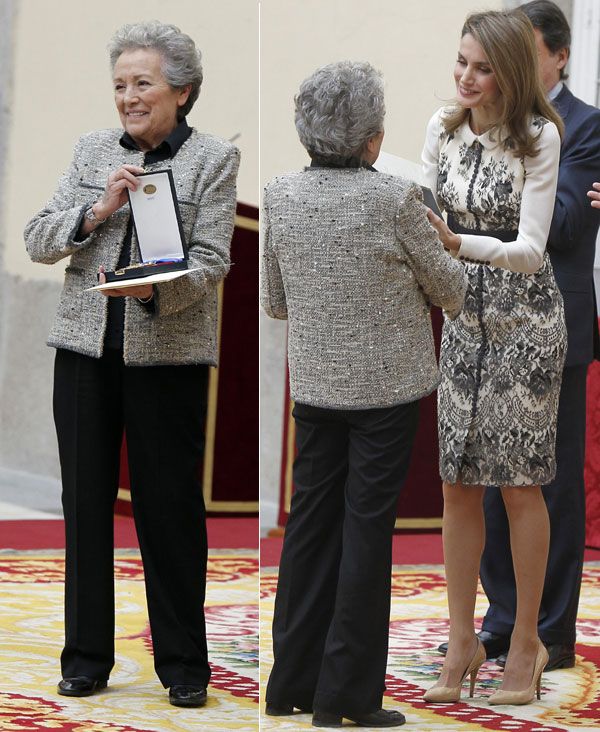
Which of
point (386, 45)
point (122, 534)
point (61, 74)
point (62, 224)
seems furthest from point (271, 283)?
point (61, 74)

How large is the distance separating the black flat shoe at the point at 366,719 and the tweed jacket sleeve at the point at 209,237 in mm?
917

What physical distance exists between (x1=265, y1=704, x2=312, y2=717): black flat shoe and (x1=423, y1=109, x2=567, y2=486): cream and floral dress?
2.14 ft

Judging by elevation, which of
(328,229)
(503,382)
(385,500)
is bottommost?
(385,500)

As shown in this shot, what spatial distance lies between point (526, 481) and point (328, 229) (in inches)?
32.8

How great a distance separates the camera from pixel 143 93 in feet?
9.73

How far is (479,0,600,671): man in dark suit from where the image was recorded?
3318 millimetres

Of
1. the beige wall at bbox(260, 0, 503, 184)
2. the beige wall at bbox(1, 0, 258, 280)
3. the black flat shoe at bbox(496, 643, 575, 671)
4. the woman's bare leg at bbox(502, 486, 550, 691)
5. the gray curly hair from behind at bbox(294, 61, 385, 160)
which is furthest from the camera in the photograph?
the beige wall at bbox(1, 0, 258, 280)

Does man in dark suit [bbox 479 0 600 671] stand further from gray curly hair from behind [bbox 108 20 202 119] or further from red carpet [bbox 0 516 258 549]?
red carpet [bbox 0 516 258 549]

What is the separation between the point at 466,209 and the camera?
3.00 m

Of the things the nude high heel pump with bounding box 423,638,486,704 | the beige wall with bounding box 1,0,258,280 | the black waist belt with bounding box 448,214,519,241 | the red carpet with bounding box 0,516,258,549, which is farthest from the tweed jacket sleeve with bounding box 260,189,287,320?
the beige wall with bounding box 1,0,258,280

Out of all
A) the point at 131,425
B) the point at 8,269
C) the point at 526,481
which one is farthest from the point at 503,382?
the point at 8,269

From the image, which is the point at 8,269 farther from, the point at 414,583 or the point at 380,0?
the point at 414,583

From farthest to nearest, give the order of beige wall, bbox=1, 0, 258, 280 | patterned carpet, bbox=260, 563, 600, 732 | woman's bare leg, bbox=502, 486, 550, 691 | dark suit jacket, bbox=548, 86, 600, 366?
beige wall, bbox=1, 0, 258, 280, dark suit jacket, bbox=548, 86, 600, 366, woman's bare leg, bbox=502, 486, 550, 691, patterned carpet, bbox=260, 563, 600, 732

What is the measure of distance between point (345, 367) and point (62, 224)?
76 centimetres
